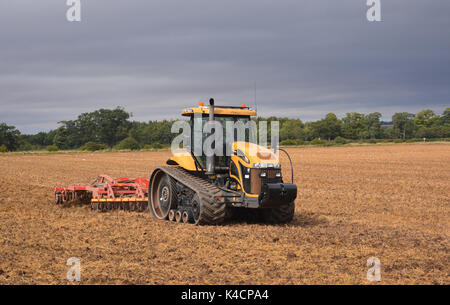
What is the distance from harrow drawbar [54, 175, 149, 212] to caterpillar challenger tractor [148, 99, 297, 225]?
130 cm

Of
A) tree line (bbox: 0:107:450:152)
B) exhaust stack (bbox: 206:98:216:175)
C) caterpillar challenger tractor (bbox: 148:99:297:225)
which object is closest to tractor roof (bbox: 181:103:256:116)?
caterpillar challenger tractor (bbox: 148:99:297:225)

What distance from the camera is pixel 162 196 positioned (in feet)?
39.7

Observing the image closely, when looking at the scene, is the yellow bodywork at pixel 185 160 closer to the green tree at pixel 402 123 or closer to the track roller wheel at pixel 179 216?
the track roller wheel at pixel 179 216

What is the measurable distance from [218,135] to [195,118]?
0.67m

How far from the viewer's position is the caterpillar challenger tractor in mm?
10109

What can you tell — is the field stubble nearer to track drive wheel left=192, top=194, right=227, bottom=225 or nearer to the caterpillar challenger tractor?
track drive wheel left=192, top=194, right=227, bottom=225

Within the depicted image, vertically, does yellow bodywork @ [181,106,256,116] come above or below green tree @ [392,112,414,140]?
below

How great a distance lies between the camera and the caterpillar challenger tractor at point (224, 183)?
1011 cm

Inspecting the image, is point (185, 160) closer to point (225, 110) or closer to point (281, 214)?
point (225, 110)

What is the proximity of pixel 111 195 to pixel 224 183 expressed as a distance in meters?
3.68

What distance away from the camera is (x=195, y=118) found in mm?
10914

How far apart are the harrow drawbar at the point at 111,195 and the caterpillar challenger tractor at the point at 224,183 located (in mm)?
1302

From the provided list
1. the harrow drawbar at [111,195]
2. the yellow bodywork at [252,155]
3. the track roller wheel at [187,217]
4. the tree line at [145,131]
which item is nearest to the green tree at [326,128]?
the tree line at [145,131]
